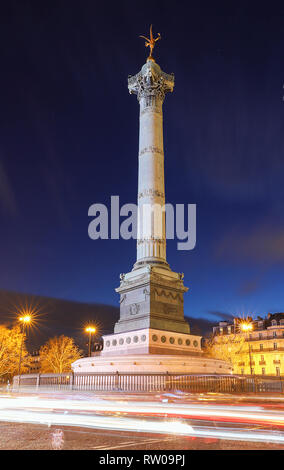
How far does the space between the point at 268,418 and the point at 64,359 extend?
2143 inches

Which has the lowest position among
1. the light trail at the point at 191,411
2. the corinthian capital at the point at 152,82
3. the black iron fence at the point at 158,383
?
the black iron fence at the point at 158,383

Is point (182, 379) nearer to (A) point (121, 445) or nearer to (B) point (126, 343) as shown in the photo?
(B) point (126, 343)

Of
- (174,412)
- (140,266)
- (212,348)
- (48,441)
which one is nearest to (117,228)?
(140,266)

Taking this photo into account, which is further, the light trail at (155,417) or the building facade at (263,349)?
the building facade at (263,349)

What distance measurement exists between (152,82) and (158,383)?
30.4 m

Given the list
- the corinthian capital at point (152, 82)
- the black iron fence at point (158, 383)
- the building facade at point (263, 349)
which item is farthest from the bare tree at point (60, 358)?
the corinthian capital at point (152, 82)

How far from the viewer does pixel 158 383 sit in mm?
20828

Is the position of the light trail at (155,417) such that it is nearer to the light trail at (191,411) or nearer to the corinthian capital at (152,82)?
the light trail at (191,411)

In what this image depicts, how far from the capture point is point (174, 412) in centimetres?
1028

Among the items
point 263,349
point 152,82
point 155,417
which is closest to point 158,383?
point 155,417

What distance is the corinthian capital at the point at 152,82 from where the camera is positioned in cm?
3950

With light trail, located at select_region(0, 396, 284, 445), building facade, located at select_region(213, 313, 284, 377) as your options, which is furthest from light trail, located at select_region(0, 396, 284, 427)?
building facade, located at select_region(213, 313, 284, 377)

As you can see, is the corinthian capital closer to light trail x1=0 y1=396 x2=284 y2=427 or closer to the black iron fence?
the black iron fence

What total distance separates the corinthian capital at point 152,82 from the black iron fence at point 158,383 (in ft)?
93.6
